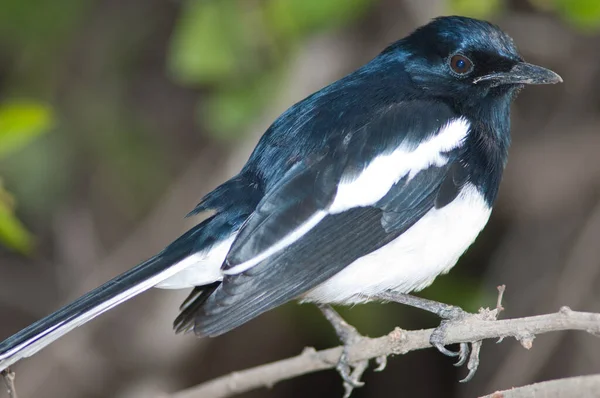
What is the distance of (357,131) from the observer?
2.76 m

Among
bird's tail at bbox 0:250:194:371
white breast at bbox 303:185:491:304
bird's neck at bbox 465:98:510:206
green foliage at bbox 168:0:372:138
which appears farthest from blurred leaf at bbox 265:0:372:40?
bird's tail at bbox 0:250:194:371

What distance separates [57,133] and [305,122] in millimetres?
2143

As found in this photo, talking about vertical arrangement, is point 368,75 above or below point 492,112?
above

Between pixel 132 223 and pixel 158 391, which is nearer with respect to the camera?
pixel 158 391

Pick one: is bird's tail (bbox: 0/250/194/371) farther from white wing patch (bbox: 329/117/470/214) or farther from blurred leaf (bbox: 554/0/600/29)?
blurred leaf (bbox: 554/0/600/29)

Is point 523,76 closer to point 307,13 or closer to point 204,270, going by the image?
point 307,13

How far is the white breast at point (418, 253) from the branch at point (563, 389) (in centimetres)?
65

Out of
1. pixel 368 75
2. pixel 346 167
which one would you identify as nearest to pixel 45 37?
pixel 368 75

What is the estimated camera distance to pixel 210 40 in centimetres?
367

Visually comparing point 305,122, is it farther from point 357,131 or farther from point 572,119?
point 572,119

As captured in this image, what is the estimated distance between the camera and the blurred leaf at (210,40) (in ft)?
11.9

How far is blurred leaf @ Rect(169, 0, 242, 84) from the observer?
11.9 feet

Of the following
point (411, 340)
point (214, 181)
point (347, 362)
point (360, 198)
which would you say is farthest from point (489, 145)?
point (214, 181)

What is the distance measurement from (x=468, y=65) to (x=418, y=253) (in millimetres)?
655
